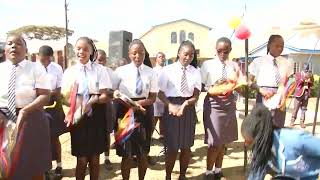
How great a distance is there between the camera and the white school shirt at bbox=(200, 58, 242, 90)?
4926 millimetres

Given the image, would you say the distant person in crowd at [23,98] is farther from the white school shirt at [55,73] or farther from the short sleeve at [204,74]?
the short sleeve at [204,74]

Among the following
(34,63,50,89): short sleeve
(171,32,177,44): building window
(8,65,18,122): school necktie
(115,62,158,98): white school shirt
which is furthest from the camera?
(171,32,177,44): building window

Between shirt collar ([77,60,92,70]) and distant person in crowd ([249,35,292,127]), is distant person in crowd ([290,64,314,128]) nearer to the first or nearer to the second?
distant person in crowd ([249,35,292,127])

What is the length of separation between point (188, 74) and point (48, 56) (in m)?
1.86

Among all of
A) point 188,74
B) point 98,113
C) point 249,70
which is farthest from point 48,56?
point 249,70

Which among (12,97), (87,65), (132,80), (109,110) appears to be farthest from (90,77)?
(109,110)

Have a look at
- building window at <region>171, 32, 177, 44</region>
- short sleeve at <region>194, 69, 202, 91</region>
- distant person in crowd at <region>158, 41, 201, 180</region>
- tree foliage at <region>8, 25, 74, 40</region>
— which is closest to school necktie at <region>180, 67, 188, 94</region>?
distant person in crowd at <region>158, 41, 201, 180</region>

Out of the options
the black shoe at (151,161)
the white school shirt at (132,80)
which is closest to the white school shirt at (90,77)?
the white school shirt at (132,80)

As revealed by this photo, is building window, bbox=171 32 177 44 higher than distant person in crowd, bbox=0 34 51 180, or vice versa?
building window, bbox=171 32 177 44

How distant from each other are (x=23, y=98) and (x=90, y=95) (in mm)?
823

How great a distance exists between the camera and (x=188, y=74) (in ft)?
15.6

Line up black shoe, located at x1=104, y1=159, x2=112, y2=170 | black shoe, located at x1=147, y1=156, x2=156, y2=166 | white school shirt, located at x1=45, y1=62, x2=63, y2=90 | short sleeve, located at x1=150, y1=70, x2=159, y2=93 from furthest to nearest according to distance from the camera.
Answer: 1. black shoe, located at x1=147, y1=156, x2=156, y2=166
2. black shoe, located at x1=104, y1=159, x2=112, y2=170
3. white school shirt, located at x1=45, y1=62, x2=63, y2=90
4. short sleeve, located at x1=150, y1=70, x2=159, y2=93

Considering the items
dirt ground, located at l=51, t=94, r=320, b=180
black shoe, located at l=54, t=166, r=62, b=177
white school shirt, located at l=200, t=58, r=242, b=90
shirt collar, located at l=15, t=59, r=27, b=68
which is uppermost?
shirt collar, located at l=15, t=59, r=27, b=68

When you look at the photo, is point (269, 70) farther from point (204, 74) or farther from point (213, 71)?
point (204, 74)
